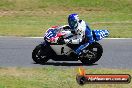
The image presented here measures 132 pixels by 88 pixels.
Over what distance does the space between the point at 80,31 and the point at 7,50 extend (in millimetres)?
4006

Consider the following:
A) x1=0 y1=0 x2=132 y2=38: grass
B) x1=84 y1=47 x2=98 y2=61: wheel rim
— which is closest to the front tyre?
x1=84 y1=47 x2=98 y2=61: wheel rim

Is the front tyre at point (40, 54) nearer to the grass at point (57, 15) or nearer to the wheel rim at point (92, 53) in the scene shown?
the wheel rim at point (92, 53)

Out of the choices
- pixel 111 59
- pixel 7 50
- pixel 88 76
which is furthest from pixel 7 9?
pixel 88 76

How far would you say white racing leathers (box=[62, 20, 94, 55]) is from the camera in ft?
51.2

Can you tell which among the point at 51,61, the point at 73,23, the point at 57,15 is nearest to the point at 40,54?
the point at 51,61

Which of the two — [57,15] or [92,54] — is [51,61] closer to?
[92,54]

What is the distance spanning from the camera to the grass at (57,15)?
85.7ft

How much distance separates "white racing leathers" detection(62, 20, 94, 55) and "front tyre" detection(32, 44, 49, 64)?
71 cm

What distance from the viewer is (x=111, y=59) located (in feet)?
55.7

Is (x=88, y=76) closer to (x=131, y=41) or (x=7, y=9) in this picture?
(x=131, y=41)

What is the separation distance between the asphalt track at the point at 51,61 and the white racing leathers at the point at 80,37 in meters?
0.53

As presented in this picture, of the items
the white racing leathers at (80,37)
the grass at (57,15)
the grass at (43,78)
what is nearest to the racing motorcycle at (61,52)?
the white racing leathers at (80,37)

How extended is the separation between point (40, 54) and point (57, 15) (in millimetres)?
18894

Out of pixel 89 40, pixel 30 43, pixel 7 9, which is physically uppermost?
pixel 89 40
